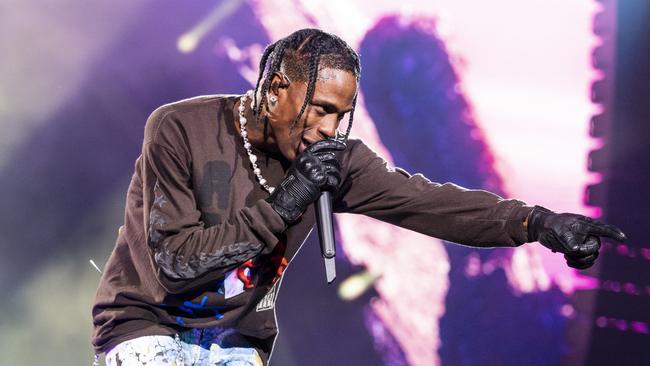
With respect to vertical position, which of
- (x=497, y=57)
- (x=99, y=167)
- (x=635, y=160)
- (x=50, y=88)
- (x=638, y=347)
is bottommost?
(x=638, y=347)

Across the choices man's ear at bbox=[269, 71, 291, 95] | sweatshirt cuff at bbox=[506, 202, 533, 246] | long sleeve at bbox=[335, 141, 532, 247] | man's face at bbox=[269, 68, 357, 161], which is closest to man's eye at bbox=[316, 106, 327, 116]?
man's face at bbox=[269, 68, 357, 161]

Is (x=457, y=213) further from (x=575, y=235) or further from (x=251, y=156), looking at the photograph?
(x=251, y=156)

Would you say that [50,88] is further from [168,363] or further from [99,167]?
[168,363]

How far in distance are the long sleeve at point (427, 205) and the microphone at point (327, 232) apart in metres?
0.39

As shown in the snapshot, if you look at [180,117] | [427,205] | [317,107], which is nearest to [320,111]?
[317,107]

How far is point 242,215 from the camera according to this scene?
2186mm

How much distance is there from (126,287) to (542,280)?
227 cm

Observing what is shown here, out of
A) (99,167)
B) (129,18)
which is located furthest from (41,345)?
(129,18)

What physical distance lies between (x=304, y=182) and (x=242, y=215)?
19 cm

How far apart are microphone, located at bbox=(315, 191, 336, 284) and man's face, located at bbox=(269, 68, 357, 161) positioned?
0.19m

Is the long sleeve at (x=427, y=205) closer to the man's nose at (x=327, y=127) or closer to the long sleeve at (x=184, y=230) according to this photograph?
the man's nose at (x=327, y=127)

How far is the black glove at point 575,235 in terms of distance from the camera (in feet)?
7.33

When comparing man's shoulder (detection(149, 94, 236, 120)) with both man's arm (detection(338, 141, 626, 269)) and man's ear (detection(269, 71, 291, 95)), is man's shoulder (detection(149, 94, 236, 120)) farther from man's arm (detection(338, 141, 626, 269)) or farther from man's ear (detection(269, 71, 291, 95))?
man's arm (detection(338, 141, 626, 269))

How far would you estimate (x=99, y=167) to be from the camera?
424 centimetres
